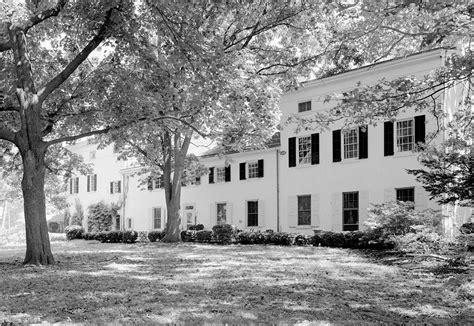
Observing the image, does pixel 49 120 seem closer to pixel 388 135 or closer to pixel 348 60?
pixel 348 60

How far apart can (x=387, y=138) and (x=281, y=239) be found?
6.50 m

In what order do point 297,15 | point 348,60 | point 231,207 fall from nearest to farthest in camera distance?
point 348,60
point 297,15
point 231,207

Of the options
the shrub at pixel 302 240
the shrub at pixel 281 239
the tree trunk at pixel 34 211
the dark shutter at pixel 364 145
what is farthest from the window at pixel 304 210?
the tree trunk at pixel 34 211

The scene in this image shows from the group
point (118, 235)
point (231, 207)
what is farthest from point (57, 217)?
point (231, 207)

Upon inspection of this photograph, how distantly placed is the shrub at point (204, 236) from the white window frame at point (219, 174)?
16.0ft

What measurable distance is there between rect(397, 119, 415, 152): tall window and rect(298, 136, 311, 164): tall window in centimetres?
494

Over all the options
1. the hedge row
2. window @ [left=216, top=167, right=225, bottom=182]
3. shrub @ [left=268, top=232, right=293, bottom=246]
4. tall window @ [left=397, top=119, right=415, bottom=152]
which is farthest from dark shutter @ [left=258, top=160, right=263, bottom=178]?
tall window @ [left=397, top=119, right=415, bottom=152]

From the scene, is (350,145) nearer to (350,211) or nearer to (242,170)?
(350,211)

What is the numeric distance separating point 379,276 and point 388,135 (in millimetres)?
11799

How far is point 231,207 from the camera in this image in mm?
29750

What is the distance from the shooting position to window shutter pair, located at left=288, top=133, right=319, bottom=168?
2491 cm

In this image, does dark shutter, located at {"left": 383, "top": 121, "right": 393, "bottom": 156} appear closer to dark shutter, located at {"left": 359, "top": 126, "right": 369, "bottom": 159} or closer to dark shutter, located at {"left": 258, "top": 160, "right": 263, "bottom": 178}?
dark shutter, located at {"left": 359, "top": 126, "right": 369, "bottom": 159}

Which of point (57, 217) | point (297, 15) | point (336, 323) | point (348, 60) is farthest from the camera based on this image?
point (57, 217)

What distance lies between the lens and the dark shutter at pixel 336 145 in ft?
78.4
